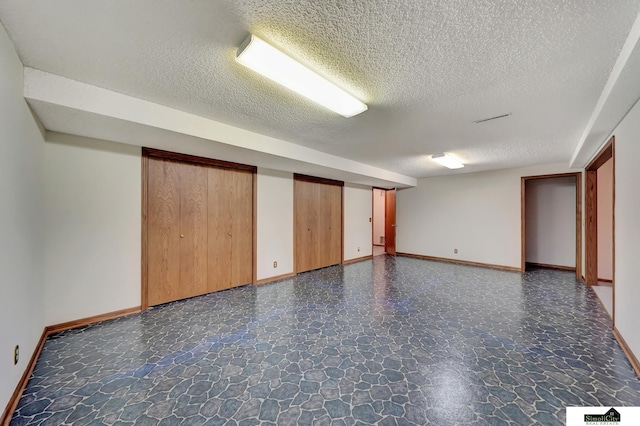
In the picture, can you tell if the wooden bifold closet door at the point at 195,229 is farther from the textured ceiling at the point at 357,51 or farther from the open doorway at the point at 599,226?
the open doorway at the point at 599,226

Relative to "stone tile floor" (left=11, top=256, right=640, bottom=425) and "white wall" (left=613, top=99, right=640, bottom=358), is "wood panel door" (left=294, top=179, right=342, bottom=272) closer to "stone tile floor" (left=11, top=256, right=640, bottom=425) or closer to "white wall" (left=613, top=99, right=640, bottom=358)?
"stone tile floor" (left=11, top=256, right=640, bottom=425)

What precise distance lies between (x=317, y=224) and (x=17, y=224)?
445 cm

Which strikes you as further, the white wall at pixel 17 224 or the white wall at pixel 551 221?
the white wall at pixel 551 221

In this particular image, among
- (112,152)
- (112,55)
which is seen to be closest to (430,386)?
(112,55)

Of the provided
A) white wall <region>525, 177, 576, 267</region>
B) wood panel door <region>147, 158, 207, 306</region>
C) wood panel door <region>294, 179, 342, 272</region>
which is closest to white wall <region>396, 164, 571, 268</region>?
white wall <region>525, 177, 576, 267</region>

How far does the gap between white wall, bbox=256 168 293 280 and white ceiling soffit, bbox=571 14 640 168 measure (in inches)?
167

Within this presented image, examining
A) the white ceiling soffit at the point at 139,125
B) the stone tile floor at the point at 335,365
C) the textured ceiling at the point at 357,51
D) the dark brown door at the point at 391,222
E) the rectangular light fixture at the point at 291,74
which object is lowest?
the stone tile floor at the point at 335,365

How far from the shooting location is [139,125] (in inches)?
95.0

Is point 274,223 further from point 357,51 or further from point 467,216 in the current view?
point 467,216

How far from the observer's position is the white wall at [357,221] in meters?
6.48

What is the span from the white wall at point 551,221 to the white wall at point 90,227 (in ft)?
25.9

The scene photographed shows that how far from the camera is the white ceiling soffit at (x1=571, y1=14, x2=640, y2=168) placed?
149 centimetres

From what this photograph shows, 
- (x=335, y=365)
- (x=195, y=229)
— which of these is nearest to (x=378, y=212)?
(x=195, y=229)

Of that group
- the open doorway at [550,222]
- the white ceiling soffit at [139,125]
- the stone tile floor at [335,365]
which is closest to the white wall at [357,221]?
the white ceiling soffit at [139,125]
